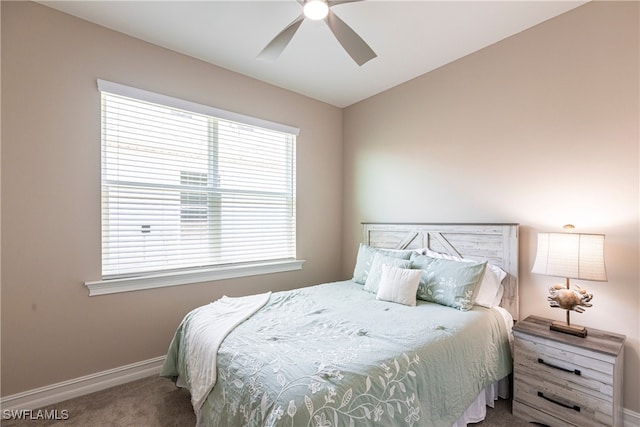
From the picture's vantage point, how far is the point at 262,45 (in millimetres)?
2680

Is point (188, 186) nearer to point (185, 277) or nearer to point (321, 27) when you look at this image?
point (185, 277)

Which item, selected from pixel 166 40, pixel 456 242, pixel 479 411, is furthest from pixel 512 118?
pixel 166 40

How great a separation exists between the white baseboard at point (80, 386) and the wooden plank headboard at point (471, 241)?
8.71ft

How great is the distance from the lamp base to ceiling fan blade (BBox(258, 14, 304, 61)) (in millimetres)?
2659

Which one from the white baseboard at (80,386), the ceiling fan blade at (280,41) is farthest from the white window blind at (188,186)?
the ceiling fan blade at (280,41)

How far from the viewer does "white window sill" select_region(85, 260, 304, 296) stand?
241 centimetres

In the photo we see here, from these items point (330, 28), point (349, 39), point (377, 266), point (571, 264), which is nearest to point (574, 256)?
point (571, 264)

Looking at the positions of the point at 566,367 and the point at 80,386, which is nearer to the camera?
the point at 566,367

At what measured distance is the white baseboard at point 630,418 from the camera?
192cm

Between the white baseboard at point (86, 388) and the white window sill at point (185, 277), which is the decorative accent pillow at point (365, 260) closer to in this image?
the white window sill at point (185, 277)

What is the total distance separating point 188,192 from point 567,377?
3.25m

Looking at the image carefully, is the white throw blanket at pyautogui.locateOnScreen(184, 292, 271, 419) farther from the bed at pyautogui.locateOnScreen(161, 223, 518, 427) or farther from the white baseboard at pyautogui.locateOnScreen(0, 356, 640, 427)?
the white baseboard at pyautogui.locateOnScreen(0, 356, 640, 427)

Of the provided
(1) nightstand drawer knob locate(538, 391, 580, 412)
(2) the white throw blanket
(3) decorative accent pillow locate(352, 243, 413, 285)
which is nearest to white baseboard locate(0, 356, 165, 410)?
(2) the white throw blanket

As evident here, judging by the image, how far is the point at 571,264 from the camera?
1917 millimetres
